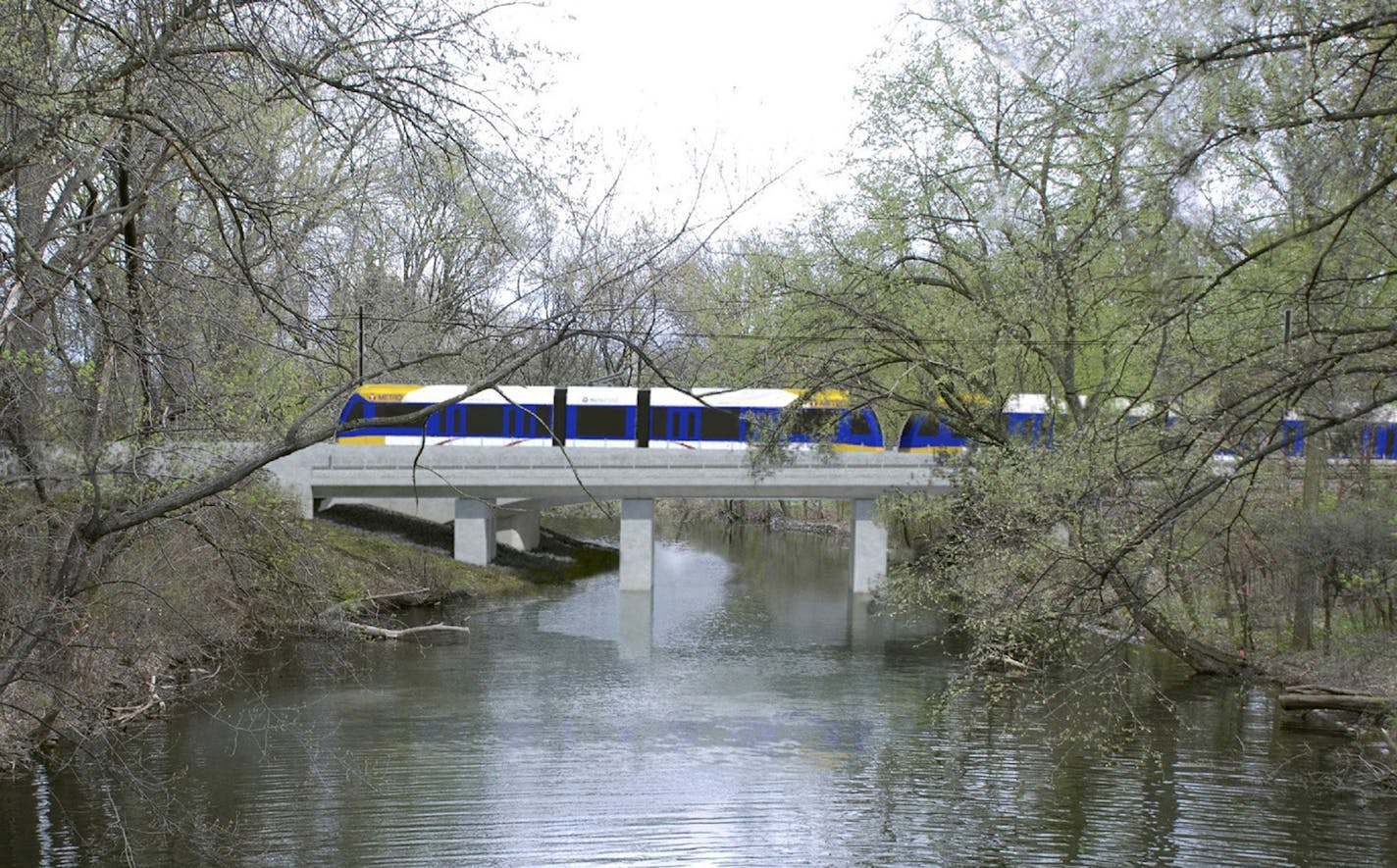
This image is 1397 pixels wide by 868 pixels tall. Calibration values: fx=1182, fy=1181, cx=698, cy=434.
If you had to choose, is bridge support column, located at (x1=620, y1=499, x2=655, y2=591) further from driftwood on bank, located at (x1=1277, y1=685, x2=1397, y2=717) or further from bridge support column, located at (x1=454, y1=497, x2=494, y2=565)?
driftwood on bank, located at (x1=1277, y1=685, x2=1397, y2=717)

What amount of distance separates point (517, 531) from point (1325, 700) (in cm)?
2355

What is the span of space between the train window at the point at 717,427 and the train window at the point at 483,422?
504 cm

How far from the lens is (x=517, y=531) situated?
3466 cm

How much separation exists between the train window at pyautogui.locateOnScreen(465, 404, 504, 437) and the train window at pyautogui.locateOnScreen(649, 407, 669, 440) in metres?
3.76

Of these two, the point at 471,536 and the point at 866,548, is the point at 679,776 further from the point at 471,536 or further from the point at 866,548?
the point at 471,536

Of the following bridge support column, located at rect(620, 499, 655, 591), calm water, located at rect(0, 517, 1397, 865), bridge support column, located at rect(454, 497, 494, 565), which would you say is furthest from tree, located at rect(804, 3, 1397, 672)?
bridge support column, located at rect(454, 497, 494, 565)

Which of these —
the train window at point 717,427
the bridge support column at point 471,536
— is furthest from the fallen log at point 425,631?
the train window at point 717,427

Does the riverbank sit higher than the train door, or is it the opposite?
the train door

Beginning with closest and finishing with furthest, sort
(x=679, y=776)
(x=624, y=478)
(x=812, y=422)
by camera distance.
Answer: (x=679, y=776)
(x=812, y=422)
(x=624, y=478)

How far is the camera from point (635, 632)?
75.5 ft

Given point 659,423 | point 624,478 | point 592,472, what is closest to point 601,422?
point 659,423

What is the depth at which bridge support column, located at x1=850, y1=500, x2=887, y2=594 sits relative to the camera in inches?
1159

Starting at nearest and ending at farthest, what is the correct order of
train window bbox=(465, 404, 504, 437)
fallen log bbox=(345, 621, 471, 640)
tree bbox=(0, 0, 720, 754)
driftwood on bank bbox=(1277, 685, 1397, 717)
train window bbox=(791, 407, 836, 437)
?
1. tree bbox=(0, 0, 720, 754)
2. driftwood on bank bbox=(1277, 685, 1397, 717)
3. train window bbox=(791, 407, 836, 437)
4. fallen log bbox=(345, 621, 471, 640)
5. train window bbox=(465, 404, 504, 437)

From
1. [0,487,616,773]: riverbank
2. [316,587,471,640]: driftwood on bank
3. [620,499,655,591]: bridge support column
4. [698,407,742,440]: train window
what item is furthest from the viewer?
[698,407,742,440]: train window
